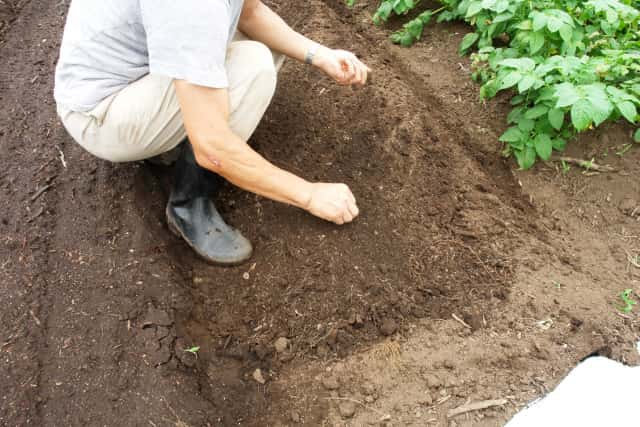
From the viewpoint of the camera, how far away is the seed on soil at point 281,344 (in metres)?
1.76

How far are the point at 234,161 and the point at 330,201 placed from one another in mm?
327

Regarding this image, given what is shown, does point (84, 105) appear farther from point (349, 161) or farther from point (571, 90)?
point (571, 90)

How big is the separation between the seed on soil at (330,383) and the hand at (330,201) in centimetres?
50

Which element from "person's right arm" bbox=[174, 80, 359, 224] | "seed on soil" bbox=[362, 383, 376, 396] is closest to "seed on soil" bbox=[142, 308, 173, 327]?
"person's right arm" bbox=[174, 80, 359, 224]

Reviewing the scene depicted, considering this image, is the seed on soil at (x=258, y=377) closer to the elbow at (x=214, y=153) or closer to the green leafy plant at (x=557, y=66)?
the elbow at (x=214, y=153)

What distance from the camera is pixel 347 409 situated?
5.26ft

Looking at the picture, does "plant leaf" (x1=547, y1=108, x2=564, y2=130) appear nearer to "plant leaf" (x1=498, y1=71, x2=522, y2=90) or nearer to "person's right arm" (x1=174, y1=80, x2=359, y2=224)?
"plant leaf" (x1=498, y1=71, x2=522, y2=90)

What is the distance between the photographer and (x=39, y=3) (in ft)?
10.7

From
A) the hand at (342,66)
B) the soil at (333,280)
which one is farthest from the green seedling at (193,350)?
the hand at (342,66)

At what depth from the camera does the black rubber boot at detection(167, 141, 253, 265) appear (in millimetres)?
1959

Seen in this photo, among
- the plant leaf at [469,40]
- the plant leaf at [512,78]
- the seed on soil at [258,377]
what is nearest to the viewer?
the seed on soil at [258,377]

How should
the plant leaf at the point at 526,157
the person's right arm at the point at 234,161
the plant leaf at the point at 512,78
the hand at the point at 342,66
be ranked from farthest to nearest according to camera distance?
the plant leaf at the point at 526,157 < the hand at the point at 342,66 < the plant leaf at the point at 512,78 < the person's right arm at the point at 234,161

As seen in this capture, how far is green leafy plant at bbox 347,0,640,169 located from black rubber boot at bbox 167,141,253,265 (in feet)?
3.70

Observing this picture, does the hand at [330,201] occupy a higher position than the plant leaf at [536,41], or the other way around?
the plant leaf at [536,41]
